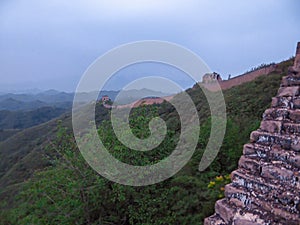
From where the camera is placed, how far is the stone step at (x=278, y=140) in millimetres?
2642

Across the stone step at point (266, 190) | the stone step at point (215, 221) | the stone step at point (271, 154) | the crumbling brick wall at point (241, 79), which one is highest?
the crumbling brick wall at point (241, 79)

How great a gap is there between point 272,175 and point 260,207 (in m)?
0.32

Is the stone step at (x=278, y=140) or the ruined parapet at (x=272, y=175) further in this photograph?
the stone step at (x=278, y=140)

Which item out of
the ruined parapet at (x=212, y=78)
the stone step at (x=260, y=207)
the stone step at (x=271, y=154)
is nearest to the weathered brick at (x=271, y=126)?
the stone step at (x=271, y=154)

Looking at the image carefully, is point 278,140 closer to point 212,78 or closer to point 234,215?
point 234,215

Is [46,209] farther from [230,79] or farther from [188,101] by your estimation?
[230,79]

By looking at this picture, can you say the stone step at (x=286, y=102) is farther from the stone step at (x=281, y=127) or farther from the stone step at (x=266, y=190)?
the stone step at (x=266, y=190)

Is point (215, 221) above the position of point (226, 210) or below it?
below

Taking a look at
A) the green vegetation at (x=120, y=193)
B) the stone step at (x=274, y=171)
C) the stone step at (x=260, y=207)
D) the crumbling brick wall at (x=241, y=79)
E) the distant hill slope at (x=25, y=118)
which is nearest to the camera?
the stone step at (x=260, y=207)

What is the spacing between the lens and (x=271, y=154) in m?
2.73

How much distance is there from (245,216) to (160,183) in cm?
445

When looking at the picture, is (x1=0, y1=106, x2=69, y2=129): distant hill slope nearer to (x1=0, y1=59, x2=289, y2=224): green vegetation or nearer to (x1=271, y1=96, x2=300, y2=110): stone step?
(x1=0, y1=59, x2=289, y2=224): green vegetation

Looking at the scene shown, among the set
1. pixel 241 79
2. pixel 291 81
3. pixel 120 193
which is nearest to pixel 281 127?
pixel 291 81

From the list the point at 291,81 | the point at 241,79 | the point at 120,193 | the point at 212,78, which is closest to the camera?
the point at 291,81
